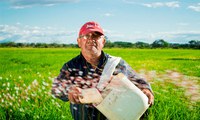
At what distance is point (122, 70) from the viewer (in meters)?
3.30

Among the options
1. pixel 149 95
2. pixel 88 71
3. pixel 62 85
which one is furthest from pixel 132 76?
pixel 62 85

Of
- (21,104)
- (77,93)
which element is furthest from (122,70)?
(21,104)

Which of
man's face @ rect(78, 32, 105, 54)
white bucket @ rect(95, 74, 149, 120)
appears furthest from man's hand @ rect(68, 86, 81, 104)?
man's face @ rect(78, 32, 105, 54)

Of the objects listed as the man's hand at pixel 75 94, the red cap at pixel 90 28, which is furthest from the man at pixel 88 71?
the man's hand at pixel 75 94

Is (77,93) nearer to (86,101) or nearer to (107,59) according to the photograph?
(86,101)

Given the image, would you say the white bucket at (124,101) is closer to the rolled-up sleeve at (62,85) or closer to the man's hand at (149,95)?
the man's hand at (149,95)

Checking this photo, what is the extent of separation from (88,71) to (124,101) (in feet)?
2.22

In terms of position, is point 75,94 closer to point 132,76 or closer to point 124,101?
point 124,101

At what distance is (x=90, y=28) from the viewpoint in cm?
327

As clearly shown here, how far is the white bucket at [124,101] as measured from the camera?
9.27ft

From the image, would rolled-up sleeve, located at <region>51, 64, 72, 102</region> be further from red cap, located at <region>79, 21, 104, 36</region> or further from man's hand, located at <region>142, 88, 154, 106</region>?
man's hand, located at <region>142, 88, 154, 106</region>

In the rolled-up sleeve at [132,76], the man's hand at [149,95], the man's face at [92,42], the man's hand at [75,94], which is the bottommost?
the man's hand at [149,95]

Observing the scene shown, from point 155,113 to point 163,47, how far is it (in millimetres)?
43084

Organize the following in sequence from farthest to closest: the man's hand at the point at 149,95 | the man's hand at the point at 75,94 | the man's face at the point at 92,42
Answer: the man's face at the point at 92,42 → the man's hand at the point at 149,95 → the man's hand at the point at 75,94
